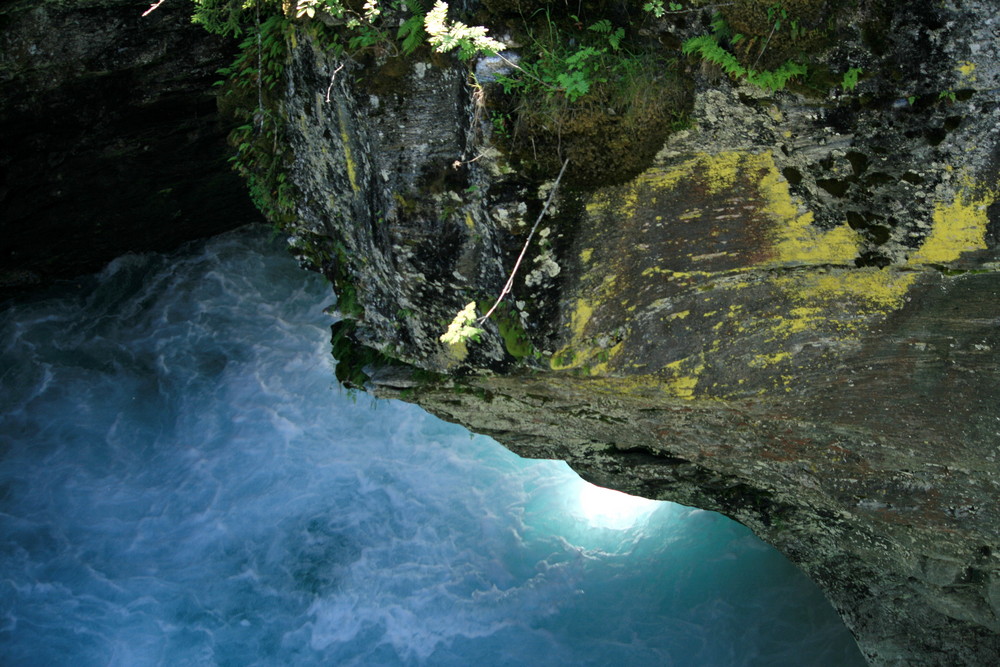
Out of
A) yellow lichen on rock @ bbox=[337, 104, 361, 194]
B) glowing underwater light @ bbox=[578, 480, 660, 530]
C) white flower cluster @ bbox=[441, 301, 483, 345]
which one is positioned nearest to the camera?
white flower cluster @ bbox=[441, 301, 483, 345]

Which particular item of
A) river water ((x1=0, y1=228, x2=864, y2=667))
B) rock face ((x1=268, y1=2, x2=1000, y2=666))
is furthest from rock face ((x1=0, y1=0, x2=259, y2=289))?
rock face ((x1=268, y1=2, x2=1000, y2=666))

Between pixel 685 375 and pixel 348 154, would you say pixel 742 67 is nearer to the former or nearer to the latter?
pixel 685 375

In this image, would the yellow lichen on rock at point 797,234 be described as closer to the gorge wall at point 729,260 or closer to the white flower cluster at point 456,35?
the gorge wall at point 729,260

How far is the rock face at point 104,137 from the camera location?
877cm

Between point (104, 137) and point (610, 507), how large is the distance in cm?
766

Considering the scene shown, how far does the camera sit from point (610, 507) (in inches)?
400

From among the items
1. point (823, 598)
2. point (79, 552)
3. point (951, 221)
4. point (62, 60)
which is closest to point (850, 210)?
point (951, 221)

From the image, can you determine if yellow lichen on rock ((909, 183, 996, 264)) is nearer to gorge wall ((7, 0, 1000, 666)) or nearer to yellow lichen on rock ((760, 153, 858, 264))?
gorge wall ((7, 0, 1000, 666))

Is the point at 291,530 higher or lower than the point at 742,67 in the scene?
lower

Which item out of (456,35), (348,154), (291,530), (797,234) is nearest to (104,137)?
(291,530)

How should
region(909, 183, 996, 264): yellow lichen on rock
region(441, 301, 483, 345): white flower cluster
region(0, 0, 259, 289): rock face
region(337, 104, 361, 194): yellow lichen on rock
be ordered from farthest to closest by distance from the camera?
region(0, 0, 259, 289): rock face, region(337, 104, 361, 194): yellow lichen on rock, region(441, 301, 483, 345): white flower cluster, region(909, 183, 996, 264): yellow lichen on rock

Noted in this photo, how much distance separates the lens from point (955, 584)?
6234mm

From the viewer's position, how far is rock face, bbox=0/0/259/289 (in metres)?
8.77

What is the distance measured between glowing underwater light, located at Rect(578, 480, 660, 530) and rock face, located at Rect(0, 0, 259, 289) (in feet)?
21.4
